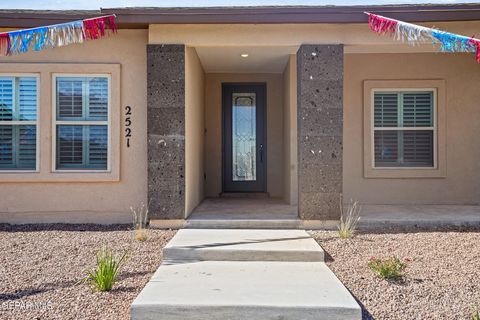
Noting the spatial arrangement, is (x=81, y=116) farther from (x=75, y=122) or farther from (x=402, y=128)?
(x=402, y=128)

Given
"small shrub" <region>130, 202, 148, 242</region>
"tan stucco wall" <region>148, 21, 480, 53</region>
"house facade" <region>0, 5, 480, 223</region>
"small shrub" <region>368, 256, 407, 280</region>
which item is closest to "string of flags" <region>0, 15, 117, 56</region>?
"house facade" <region>0, 5, 480, 223</region>

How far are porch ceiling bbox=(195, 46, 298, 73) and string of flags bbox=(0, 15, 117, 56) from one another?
199cm

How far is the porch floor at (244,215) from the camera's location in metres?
6.35

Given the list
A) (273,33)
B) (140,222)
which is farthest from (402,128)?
(140,222)

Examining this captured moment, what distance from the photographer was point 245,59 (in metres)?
Answer: 8.14

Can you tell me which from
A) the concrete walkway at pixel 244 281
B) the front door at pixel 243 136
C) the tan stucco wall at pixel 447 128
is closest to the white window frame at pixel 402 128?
the tan stucco wall at pixel 447 128

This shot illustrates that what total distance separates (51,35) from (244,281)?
4050 millimetres

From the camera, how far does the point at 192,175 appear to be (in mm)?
7406

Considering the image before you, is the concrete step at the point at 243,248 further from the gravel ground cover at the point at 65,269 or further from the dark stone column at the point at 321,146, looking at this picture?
the dark stone column at the point at 321,146

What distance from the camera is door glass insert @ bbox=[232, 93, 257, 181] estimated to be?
991cm

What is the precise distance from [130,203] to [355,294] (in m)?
4.27

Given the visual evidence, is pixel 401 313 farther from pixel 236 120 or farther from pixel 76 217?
pixel 236 120

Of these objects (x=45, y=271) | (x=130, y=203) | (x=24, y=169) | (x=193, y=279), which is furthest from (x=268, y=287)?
(x=24, y=169)

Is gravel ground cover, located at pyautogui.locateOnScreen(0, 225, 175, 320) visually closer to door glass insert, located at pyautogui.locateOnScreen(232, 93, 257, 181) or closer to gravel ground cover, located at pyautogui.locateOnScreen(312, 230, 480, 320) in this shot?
gravel ground cover, located at pyautogui.locateOnScreen(312, 230, 480, 320)
